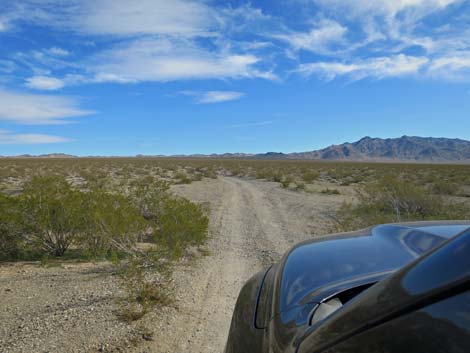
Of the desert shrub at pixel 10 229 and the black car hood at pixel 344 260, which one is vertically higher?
the black car hood at pixel 344 260

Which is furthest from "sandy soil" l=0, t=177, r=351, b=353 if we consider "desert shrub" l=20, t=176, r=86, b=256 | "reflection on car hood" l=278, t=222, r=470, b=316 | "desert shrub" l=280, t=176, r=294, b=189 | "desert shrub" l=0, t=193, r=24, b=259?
"desert shrub" l=280, t=176, r=294, b=189

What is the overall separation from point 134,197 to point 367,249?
8775mm

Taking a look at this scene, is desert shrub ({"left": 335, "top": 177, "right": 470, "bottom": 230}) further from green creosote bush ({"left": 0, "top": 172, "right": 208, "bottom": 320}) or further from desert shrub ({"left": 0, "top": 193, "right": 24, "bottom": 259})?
desert shrub ({"left": 0, "top": 193, "right": 24, "bottom": 259})

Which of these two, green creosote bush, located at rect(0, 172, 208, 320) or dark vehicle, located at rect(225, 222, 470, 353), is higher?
dark vehicle, located at rect(225, 222, 470, 353)

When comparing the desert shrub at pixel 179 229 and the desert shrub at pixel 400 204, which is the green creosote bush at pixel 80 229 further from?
the desert shrub at pixel 400 204

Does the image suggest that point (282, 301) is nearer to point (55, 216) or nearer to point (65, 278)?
point (65, 278)

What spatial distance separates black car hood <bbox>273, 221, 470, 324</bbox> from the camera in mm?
1925

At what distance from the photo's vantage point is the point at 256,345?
1841 mm

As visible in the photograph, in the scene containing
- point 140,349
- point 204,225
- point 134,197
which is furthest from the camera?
point 134,197

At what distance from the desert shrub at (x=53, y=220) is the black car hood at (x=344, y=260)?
223 inches

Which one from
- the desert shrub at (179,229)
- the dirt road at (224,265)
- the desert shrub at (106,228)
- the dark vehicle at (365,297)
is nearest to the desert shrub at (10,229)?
the desert shrub at (106,228)

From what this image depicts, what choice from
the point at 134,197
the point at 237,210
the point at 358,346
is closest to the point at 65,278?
the point at 134,197

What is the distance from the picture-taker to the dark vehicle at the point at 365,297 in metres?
1.02

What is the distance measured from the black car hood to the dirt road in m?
2.14
